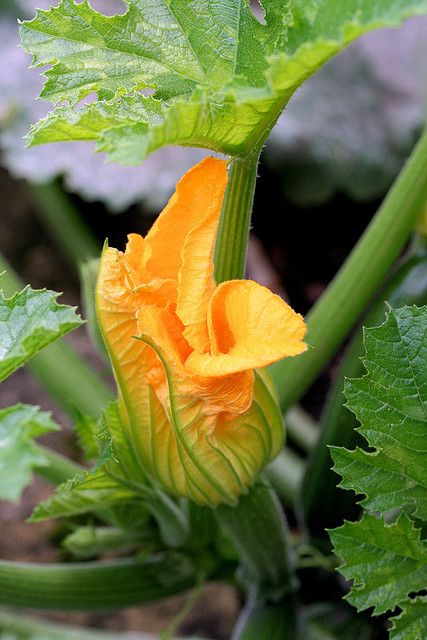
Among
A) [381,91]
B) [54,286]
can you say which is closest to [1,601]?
[54,286]

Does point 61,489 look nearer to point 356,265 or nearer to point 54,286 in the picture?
point 356,265


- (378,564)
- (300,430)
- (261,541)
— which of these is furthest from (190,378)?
(300,430)

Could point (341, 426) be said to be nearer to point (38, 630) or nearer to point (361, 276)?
point (361, 276)

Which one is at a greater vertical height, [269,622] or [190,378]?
[190,378]

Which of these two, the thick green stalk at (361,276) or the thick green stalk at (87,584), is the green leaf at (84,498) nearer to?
the thick green stalk at (87,584)

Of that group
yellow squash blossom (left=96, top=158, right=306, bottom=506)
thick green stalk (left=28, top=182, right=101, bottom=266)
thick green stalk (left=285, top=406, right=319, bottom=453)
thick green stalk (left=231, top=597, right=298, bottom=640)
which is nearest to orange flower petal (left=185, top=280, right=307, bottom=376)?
yellow squash blossom (left=96, top=158, right=306, bottom=506)

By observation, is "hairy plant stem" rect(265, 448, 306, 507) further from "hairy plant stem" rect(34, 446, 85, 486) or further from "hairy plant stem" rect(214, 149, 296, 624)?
"hairy plant stem" rect(34, 446, 85, 486)

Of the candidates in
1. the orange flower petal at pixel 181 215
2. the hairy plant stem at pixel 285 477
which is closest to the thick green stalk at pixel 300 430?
the hairy plant stem at pixel 285 477
